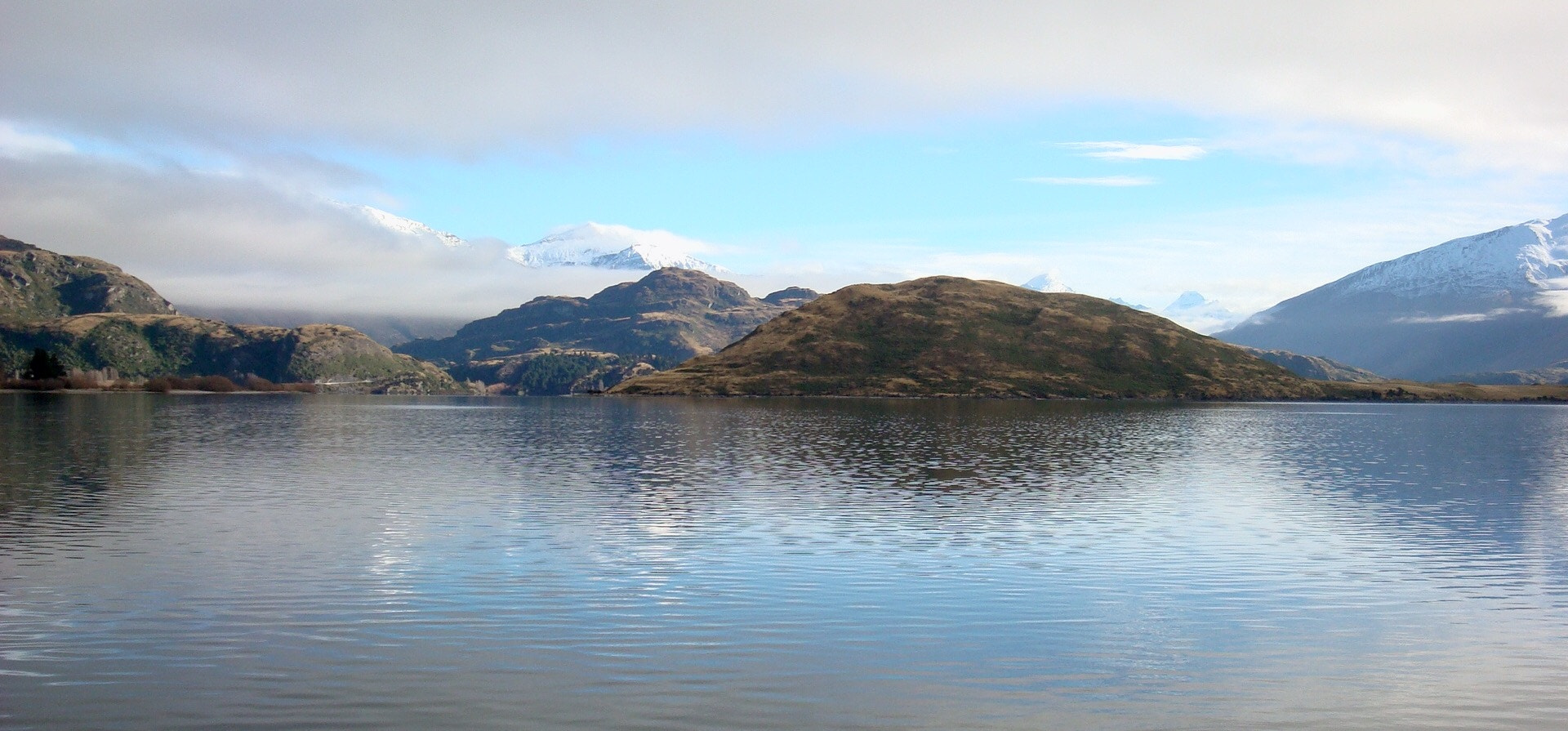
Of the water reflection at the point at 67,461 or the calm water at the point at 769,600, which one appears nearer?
the calm water at the point at 769,600

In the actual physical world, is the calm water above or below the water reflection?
below

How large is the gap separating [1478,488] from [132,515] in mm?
88281

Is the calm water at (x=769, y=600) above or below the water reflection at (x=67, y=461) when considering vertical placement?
below

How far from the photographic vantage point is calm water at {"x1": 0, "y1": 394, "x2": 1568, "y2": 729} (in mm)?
24453

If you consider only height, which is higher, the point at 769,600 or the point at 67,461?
the point at 67,461

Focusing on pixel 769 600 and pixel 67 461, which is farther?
pixel 67 461

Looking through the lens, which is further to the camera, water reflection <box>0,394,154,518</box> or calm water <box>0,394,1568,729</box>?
water reflection <box>0,394,154,518</box>

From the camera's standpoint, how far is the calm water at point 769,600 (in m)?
24.5

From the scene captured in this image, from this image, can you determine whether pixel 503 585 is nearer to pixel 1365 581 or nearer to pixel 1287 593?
pixel 1287 593

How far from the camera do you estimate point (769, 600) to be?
35.6m

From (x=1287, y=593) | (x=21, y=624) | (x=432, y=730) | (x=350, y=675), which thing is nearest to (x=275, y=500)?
(x=21, y=624)

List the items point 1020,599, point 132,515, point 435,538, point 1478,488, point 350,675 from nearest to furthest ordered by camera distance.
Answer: point 350,675 → point 1020,599 → point 435,538 → point 132,515 → point 1478,488

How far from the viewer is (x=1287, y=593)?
3878cm

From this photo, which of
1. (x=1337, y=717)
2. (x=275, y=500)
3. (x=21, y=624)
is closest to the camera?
(x=1337, y=717)
